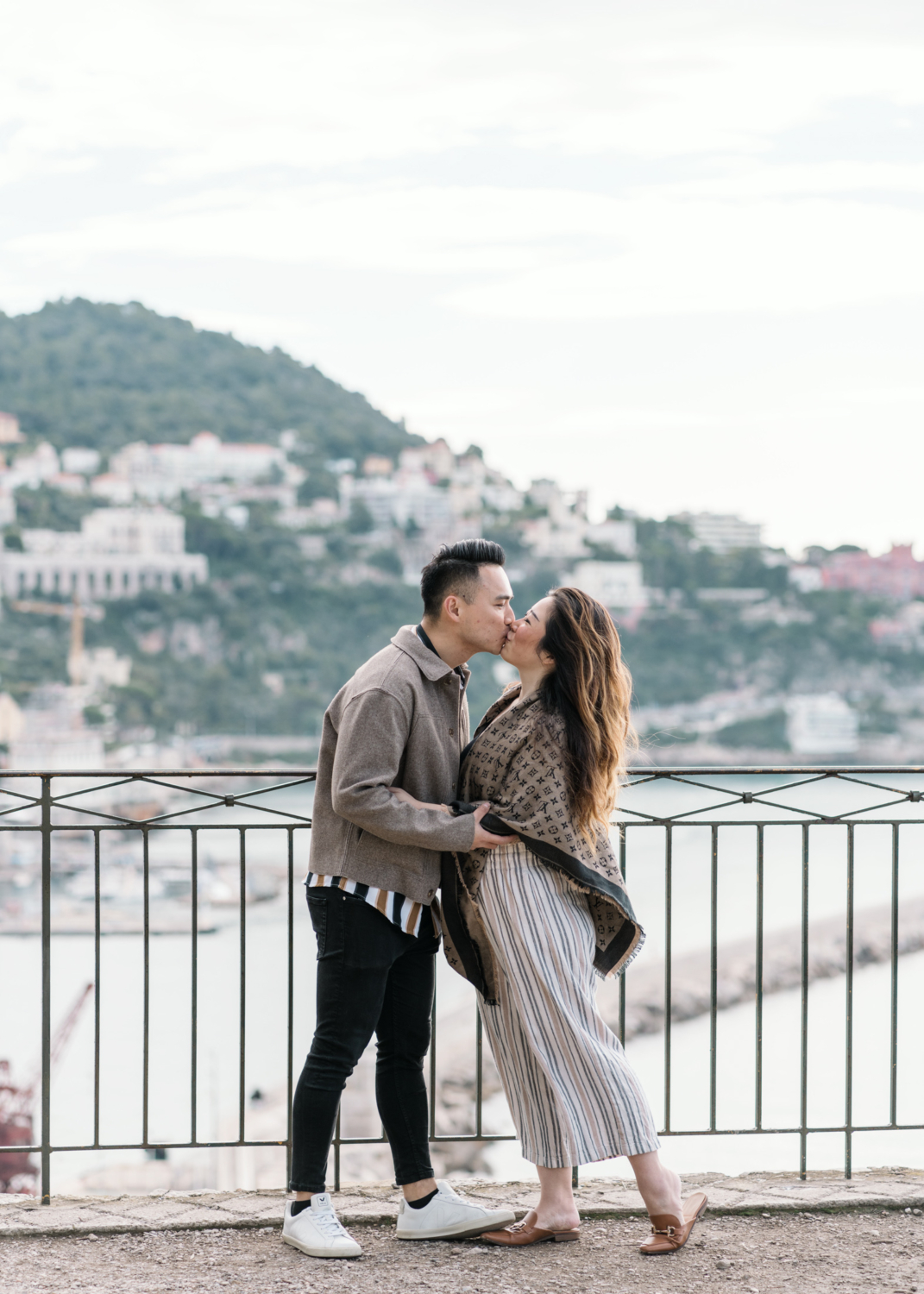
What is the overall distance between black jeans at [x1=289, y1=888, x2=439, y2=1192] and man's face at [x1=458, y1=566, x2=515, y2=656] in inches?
23.3

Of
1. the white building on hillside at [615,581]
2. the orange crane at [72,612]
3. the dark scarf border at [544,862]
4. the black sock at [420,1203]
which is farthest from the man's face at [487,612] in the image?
the orange crane at [72,612]

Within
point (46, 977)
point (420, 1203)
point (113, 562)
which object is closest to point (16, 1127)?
point (46, 977)

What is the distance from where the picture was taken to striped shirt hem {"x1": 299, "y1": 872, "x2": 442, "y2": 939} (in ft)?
8.06

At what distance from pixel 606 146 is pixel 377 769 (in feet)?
224

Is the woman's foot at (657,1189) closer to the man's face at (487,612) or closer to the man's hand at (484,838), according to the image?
the man's hand at (484,838)

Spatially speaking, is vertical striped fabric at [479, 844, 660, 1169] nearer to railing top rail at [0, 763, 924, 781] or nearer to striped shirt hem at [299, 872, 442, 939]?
striped shirt hem at [299, 872, 442, 939]

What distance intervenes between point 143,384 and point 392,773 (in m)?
66.2

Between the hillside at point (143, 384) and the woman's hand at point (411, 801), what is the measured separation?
2501 inches

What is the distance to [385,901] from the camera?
8.09ft

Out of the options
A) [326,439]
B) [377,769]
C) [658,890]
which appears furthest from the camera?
[326,439]

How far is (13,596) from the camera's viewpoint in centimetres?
5891

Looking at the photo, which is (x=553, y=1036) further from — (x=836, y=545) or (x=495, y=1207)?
(x=836, y=545)

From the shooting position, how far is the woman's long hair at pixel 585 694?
2.47m

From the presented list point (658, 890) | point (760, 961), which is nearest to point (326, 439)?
point (658, 890)
